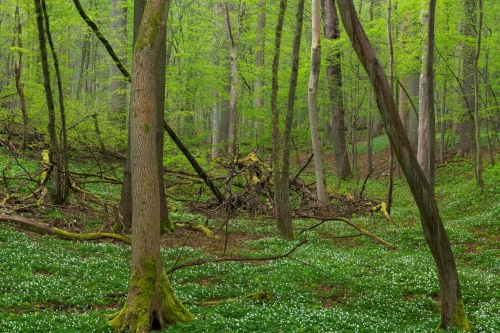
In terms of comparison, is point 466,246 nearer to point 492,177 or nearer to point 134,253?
point 492,177

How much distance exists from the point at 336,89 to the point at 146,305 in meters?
23.1

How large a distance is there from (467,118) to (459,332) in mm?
22847

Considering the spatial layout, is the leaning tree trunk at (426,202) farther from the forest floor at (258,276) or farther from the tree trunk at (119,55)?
the tree trunk at (119,55)

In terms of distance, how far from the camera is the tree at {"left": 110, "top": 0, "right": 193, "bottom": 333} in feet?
21.0

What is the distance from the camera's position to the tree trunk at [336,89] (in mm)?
27000

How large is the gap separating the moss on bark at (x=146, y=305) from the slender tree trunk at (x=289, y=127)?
24.0 feet

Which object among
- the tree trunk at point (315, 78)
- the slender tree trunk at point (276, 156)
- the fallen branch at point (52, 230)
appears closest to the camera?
the fallen branch at point (52, 230)

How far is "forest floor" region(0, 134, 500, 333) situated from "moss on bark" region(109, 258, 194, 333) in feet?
0.98

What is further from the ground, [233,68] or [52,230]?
[233,68]

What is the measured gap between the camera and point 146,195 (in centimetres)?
655

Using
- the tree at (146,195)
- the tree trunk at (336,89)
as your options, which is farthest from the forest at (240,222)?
the tree trunk at (336,89)

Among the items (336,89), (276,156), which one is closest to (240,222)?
(276,156)

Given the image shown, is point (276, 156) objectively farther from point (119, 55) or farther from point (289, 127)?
point (119, 55)

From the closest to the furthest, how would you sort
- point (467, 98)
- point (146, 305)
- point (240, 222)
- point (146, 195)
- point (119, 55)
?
point (146, 305)
point (146, 195)
point (240, 222)
point (119, 55)
point (467, 98)
